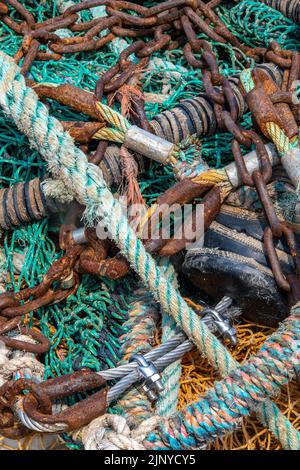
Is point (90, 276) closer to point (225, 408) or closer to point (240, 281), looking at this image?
point (240, 281)

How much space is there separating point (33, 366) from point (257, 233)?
71cm

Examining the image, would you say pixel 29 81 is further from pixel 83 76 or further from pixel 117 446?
pixel 117 446

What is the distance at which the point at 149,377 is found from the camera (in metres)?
1.67

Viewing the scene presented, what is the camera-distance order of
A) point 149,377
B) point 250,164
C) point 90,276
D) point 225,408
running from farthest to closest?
point 90,276, point 250,164, point 149,377, point 225,408

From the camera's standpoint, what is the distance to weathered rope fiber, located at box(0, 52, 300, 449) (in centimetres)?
168

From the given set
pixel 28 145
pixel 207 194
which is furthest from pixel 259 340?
pixel 28 145

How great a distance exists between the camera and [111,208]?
5.59ft

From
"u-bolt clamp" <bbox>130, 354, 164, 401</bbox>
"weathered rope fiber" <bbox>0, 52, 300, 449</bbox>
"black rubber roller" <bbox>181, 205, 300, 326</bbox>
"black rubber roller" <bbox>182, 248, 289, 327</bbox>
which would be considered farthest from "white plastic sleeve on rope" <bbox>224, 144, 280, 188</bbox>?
"u-bolt clamp" <bbox>130, 354, 164, 401</bbox>

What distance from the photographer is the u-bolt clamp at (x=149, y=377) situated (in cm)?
167

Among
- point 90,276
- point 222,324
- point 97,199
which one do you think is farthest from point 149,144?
point 222,324

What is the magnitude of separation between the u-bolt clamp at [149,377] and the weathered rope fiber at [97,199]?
131 millimetres

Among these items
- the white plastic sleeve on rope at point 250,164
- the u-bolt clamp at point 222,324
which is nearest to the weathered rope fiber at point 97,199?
the u-bolt clamp at point 222,324

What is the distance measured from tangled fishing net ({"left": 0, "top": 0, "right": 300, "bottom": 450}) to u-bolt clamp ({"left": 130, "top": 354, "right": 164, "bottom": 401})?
0.11 metres

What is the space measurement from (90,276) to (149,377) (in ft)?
1.25
